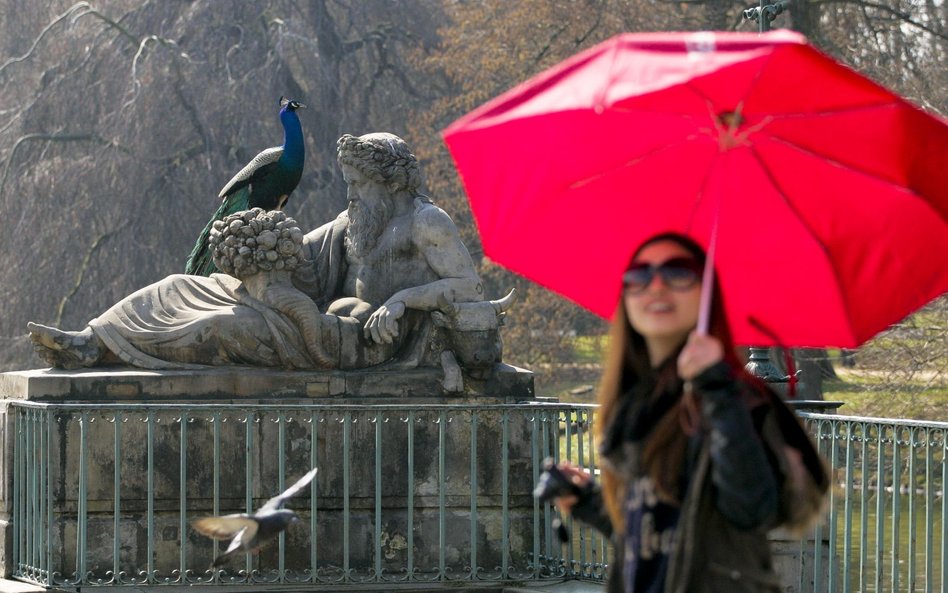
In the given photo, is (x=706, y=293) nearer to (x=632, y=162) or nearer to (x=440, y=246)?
(x=632, y=162)

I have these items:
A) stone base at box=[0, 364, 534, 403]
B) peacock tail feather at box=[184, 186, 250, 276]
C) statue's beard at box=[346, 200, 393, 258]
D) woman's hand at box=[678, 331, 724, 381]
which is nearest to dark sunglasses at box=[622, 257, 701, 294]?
woman's hand at box=[678, 331, 724, 381]

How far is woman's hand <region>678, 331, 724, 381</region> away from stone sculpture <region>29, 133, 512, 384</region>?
6120 mm

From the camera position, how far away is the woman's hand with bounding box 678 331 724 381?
406 centimetres

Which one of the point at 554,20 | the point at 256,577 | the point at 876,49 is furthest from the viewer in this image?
the point at 554,20

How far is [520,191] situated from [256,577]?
5.47 metres

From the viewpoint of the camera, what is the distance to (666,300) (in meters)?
4.30

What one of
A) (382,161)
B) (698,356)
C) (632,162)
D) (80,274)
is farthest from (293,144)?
(80,274)

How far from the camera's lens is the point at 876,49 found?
76.7 ft

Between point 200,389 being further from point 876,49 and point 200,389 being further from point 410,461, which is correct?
point 876,49

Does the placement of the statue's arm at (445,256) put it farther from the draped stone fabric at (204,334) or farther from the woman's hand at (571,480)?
the woman's hand at (571,480)

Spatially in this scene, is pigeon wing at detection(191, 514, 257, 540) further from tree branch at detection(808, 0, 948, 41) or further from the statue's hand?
tree branch at detection(808, 0, 948, 41)

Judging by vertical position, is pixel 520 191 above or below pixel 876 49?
below

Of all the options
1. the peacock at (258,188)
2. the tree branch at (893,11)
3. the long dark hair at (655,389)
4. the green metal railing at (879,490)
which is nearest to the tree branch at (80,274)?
the tree branch at (893,11)

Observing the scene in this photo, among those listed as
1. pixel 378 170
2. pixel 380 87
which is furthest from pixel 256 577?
pixel 380 87
